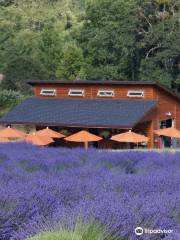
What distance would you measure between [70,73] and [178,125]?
64.6 ft

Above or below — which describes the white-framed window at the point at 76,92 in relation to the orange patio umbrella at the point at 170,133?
above

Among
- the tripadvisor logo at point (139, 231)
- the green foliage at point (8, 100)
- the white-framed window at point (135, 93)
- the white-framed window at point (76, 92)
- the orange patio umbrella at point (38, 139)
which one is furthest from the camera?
the green foliage at point (8, 100)

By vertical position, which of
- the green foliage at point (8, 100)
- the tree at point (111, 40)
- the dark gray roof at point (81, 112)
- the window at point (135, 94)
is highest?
the tree at point (111, 40)

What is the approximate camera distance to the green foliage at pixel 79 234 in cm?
410

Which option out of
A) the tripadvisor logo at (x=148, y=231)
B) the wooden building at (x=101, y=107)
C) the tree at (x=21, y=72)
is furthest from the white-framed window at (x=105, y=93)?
the tripadvisor logo at (x=148, y=231)

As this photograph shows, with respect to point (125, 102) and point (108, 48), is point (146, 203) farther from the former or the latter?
point (108, 48)

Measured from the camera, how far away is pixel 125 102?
1454 inches

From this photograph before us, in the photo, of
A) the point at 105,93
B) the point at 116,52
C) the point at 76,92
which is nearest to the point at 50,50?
the point at 116,52

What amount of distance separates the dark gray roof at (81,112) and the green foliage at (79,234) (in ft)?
94.6

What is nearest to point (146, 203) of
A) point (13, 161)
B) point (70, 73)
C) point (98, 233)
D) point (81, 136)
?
point (98, 233)

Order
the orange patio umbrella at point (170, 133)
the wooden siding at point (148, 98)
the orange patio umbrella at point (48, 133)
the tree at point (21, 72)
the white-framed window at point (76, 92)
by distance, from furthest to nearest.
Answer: the tree at point (21, 72) < the white-framed window at point (76, 92) < the wooden siding at point (148, 98) < the orange patio umbrella at point (170, 133) < the orange patio umbrella at point (48, 133)

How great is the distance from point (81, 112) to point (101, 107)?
1405mm

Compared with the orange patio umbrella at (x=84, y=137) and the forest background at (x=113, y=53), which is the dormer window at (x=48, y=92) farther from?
the forest background at (x=113, y=53)

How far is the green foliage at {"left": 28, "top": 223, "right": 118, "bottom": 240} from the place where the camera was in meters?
4.10
